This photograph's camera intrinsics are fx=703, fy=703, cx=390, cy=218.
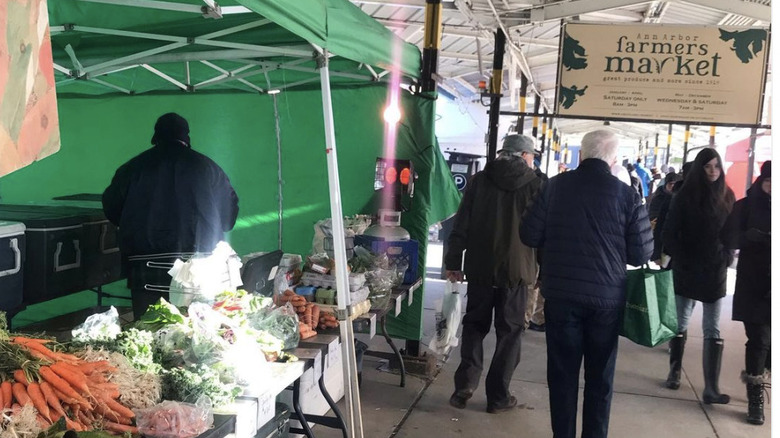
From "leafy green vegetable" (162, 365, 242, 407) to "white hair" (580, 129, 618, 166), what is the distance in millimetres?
2309

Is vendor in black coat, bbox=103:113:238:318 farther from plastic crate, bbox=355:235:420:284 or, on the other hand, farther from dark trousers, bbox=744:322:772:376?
dark trousers, bbox=744:322:772:376

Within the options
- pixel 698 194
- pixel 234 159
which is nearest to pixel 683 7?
pixel 698 194

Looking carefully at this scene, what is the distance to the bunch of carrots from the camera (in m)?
2.22

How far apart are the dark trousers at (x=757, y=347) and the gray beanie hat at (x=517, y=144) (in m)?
1.96

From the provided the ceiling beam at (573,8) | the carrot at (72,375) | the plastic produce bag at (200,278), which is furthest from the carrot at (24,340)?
the ceiling beam at (573,8)

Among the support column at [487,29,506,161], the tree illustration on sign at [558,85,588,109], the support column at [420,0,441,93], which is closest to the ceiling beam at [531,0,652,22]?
the support column at [487,29,506,161]

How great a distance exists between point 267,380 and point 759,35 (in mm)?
5353

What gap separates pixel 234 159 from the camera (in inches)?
242

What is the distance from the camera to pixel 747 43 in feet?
19.9

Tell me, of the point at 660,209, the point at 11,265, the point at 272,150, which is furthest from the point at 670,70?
the point at 11,265

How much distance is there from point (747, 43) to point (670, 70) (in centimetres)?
67

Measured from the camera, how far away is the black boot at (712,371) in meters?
5.33

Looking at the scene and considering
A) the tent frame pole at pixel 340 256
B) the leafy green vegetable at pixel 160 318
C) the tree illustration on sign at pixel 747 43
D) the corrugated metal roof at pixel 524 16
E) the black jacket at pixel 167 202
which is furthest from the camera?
the corrugated metal roof at pixel 524 16

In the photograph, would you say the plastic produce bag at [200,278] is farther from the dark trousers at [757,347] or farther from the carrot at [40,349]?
the dark trousers at [757,347]
